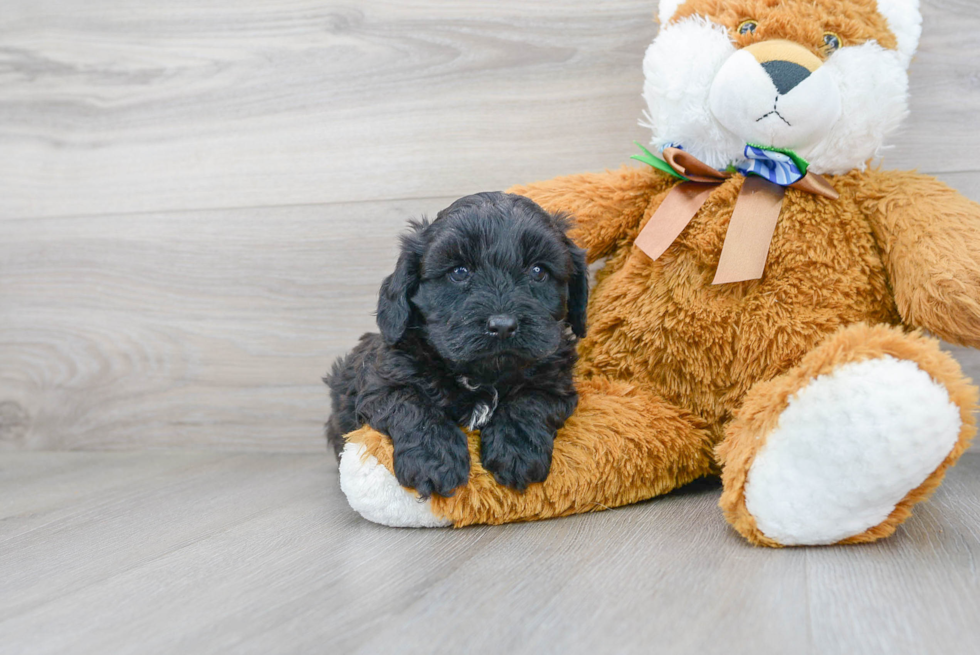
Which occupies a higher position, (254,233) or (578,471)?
(254,233)

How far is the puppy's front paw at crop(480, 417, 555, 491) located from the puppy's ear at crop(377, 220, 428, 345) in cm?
22

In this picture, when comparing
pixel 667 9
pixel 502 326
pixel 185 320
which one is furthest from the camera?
pixel 185 320

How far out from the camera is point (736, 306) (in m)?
1.33

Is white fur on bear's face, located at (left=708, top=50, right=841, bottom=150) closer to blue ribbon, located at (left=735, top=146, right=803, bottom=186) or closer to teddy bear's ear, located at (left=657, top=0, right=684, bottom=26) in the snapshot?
blue ribbon, located at (left=735, top=146, right=803, bottom=186)

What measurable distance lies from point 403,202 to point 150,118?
0.72 m

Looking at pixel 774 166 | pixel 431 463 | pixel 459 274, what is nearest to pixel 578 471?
pixel 431 463

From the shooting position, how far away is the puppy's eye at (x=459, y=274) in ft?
3.86

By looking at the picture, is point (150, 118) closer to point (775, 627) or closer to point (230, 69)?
point (230, 69)

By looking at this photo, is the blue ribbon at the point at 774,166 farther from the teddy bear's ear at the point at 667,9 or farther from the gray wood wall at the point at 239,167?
the gray wood wall at the point at 239,167

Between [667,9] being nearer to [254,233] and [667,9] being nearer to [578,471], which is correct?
[578,471]

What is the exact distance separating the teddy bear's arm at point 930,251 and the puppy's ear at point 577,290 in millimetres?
517

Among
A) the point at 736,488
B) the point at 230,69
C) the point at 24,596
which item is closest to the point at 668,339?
the point at 736,488

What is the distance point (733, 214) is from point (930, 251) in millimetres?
311

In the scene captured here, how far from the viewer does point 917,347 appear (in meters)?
0.99
